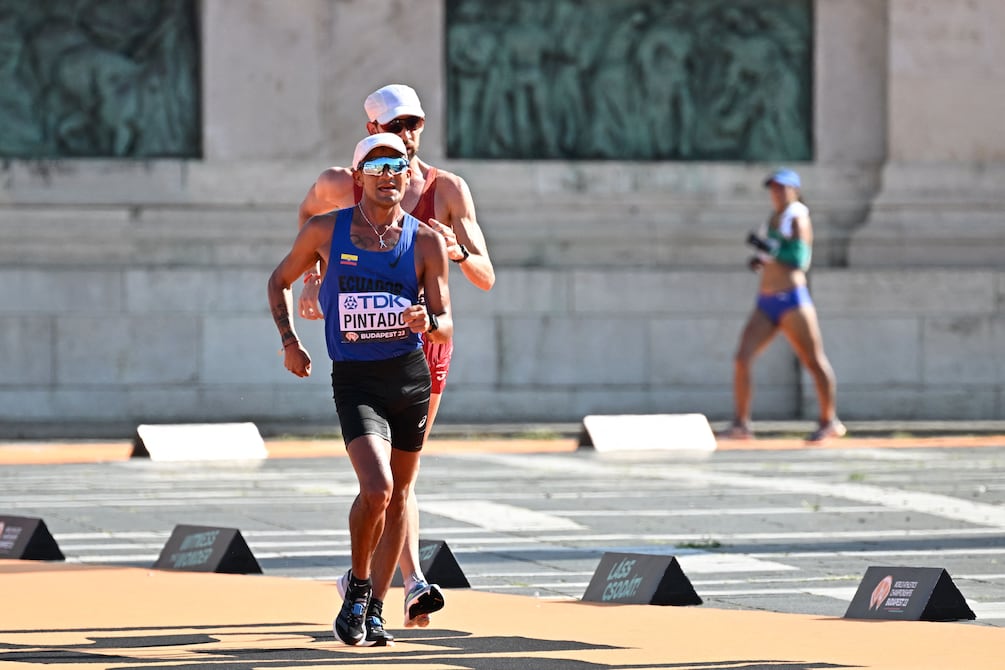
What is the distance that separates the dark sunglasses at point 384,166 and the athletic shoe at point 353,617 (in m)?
1.41

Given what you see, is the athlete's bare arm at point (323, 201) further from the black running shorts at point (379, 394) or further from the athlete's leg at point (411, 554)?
the athlete's leg at point (411, 554)

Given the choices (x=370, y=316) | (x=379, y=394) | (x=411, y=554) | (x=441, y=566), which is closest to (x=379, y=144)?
(x=370, y=316)

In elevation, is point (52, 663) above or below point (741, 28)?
below

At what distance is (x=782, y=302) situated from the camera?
20.2m

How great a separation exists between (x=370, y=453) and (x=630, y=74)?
692 inches

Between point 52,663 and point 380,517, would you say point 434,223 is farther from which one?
point 52,663

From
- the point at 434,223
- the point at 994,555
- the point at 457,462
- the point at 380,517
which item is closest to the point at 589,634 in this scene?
the point at 380,517

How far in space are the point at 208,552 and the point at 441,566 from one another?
127 cm

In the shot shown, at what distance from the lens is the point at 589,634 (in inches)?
333

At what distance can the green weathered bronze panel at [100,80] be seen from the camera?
24.1 metres

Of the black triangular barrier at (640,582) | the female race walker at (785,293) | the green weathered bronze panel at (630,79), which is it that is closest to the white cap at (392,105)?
the black triangular barrier at (640,582)

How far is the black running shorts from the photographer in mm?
8242

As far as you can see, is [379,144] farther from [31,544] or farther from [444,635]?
[31,544]

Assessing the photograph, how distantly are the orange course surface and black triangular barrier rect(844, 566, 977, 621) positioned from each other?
13 cm
